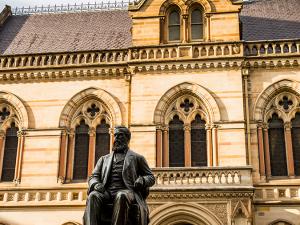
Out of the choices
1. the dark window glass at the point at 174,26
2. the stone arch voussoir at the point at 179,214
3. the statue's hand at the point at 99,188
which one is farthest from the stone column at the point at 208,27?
the statue's hand at the point at 99,188

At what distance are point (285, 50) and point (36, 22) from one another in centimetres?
1402

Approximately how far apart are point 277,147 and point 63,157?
28.8ft

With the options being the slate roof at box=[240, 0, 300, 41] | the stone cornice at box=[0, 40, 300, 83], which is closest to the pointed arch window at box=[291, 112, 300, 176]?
the stone cornice at box=[0, 40, 300, 83]

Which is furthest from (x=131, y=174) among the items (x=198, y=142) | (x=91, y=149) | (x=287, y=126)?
(x=287, y=126)

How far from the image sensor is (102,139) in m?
21.5

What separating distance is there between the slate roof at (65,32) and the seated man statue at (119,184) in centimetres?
1708

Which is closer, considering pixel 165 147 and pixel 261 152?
pixel 261 152

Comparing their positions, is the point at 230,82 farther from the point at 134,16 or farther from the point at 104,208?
the point at 104,208

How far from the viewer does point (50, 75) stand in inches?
874

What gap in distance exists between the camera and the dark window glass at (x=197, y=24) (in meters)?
22.0

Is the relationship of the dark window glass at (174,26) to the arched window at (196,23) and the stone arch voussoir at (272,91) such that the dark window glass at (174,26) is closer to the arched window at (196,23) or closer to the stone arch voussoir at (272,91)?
the arched window at (196,23)

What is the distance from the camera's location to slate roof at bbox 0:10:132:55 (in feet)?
81.8

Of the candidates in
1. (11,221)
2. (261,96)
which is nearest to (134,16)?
(261,96)

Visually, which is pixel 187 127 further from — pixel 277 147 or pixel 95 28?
pixel 95 28
